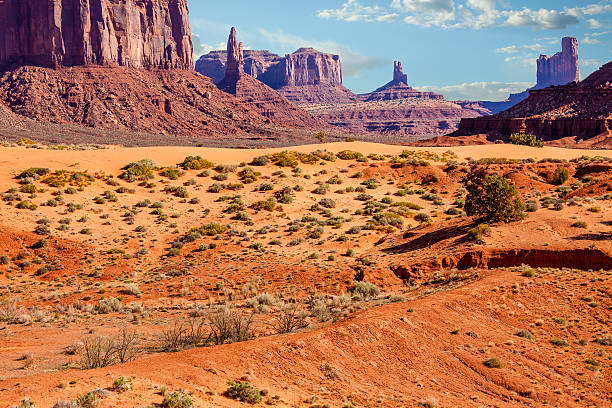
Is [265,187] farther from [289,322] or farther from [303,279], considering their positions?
[289,322]

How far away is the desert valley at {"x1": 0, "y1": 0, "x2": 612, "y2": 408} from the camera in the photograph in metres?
11.5

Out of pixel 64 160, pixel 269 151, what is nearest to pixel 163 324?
pixel 64 160

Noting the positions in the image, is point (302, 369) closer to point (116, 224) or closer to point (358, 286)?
point (358, 286)

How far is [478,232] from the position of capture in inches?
913

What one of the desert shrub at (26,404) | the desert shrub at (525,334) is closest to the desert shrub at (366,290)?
the desert shrub at (525,334)

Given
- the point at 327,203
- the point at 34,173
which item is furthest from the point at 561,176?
the point at 34,173

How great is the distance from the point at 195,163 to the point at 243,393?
35029mm

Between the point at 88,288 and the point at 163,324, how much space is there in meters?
8.19

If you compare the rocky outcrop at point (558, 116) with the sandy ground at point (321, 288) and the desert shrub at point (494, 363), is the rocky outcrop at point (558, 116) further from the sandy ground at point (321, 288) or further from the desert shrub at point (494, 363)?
the desert shrub at point (494, 363)

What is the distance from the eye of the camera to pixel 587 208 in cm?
2647

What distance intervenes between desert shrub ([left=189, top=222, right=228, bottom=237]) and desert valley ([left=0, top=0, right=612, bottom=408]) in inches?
5.2

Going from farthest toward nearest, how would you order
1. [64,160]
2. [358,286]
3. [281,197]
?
[64,160]
[281,197]
[358,286]

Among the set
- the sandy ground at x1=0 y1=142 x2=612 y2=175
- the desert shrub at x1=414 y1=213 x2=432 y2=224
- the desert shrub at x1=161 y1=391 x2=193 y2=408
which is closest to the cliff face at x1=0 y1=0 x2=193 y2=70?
the sandy ground at x1=0 y1=142 x2=612 y2=175

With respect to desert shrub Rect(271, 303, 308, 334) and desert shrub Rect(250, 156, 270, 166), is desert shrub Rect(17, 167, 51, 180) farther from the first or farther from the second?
desert shrub Rect(271, 303, 308, 334)
